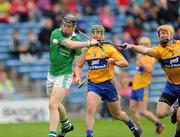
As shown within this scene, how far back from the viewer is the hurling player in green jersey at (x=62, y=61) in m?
14.1

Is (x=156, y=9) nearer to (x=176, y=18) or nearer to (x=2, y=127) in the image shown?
(x=176, y=18)

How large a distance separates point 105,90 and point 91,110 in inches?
21.7

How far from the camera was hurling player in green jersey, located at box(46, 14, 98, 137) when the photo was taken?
46.3ft

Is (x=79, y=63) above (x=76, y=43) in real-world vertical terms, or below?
below

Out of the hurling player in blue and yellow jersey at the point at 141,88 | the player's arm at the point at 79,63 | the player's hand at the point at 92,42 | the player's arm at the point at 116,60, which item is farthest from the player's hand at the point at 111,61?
the hurling player in blue and yellow jersey at the point at 141,88

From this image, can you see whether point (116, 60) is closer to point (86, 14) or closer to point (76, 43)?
point (76, 43)

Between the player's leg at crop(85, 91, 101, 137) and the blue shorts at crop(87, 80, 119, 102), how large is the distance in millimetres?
102

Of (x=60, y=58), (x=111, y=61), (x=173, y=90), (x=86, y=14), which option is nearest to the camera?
(x=111, y=61)

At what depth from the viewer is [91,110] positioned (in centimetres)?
1433

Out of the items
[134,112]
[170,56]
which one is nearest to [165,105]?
[170,56]

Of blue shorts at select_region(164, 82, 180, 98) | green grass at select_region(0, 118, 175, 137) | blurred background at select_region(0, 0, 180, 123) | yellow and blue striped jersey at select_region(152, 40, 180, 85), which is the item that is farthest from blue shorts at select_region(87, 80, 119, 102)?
blurred background at select_region(0, 0, 180, 123)

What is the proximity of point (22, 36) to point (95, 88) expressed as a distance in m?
12.1

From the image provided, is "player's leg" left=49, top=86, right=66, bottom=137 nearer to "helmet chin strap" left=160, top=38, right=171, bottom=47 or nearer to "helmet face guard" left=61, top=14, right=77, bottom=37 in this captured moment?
"helmet face guard" left=61, top=14, right=77, bottom=37

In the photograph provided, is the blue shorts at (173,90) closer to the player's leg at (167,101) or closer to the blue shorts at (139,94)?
the player's leg at (167,101)
